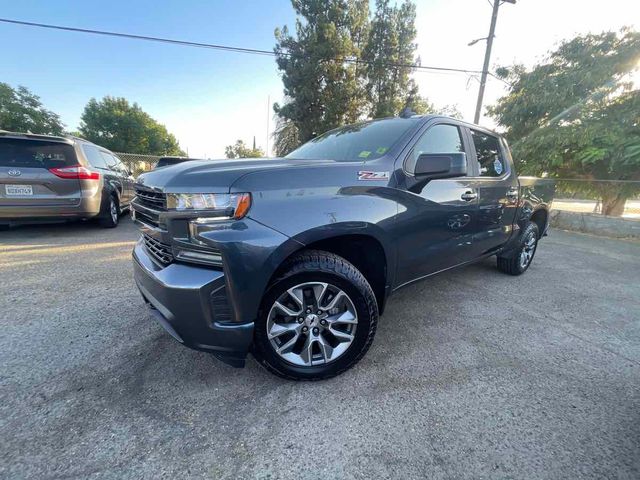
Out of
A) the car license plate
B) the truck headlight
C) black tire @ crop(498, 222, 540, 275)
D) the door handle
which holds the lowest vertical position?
black tire @ crop(498, 222, 540, 275)

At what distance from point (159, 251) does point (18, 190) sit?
4722 millimetres

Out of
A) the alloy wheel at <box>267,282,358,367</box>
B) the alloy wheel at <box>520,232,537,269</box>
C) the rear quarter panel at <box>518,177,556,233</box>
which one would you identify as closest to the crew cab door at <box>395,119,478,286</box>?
the alloy wheel at <box>267,282,358,367</box>

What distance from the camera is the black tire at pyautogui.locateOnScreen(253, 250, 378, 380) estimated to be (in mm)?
1782

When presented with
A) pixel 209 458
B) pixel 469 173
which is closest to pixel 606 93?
pixel 469 173

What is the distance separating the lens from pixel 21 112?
2888 cm

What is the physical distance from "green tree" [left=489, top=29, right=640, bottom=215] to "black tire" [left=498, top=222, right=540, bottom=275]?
5506 mm

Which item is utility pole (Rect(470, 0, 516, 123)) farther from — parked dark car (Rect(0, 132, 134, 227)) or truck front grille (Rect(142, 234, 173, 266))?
truck front grille (Rect(142, 234, 173, 266))

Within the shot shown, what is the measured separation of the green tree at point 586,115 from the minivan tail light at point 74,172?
11025mm

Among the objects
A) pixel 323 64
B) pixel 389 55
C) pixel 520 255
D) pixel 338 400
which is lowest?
pixel 338 400

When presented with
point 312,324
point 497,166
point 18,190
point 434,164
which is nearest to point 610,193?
point 497,166

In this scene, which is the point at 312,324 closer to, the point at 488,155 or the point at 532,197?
the point at 488,155

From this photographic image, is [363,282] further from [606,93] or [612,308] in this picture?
[606,93]

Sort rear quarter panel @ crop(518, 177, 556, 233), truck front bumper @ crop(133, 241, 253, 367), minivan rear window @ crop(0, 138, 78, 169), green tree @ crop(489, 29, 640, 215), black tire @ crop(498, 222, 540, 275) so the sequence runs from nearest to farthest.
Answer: truck front bumper @ crop(133, 241, 253, 367)
rear quarter panel @ crop(518, 177, 556, 233)
black tire @ crop(498, 222, 540, 275)
minivan rear window @ crop(0, 138, 78, 169)
green tree @ crop(489, 29, 640, 215)

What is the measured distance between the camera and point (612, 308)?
332 centimetres
